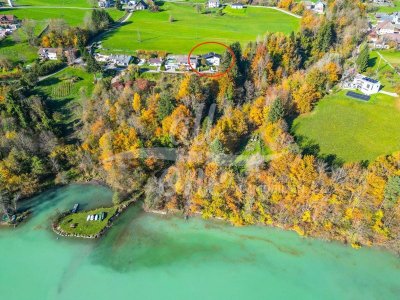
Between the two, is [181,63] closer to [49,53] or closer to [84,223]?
[49,53]

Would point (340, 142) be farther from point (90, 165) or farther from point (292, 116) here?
point (90, 165)

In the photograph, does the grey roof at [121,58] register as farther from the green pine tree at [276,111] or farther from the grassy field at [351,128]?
the grassy field at [351,128]

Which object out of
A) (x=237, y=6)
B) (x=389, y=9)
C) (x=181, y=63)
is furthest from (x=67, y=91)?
(x=389, y=9)

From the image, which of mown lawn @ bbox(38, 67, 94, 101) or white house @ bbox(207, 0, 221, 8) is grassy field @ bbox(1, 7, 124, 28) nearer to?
white house @ bbox(207, 0, 221, 8)

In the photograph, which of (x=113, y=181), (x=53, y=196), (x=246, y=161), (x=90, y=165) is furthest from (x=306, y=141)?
(x=53, y=196)

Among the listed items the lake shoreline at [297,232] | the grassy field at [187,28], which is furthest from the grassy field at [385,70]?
the lake shoreline at [297,232]
